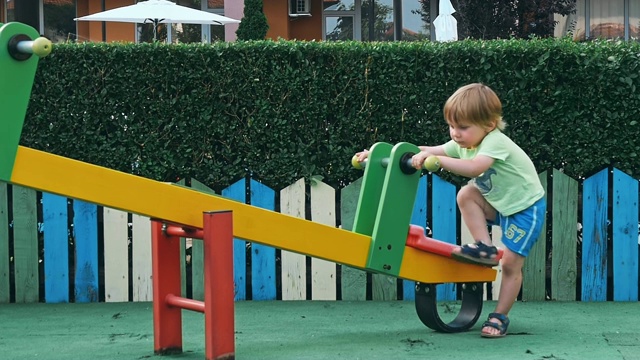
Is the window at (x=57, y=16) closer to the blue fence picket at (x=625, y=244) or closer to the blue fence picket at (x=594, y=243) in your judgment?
the blue fence picket at (x=594, y=243)

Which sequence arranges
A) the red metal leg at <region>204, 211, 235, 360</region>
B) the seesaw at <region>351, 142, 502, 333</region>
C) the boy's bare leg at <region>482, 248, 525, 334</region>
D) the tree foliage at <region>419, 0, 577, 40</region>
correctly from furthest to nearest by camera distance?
the tree foliage at <region>419, 0, 577, 40</region>, the boy's bare leg at <region>482, 248, 525, 334</region>, the seesaw at <region>351, 142, 502, 333</region>, the red metal leg at <region>204, 211, 235, 360</region>

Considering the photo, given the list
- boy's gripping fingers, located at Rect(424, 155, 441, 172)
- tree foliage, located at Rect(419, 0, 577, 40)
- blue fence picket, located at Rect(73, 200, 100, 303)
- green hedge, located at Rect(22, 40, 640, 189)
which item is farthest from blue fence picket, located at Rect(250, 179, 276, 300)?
tree foliage, located at Rect(419, 0, 577, 40)

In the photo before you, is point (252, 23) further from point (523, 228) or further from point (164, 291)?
point (164, 291)

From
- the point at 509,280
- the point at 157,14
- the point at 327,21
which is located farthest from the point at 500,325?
the point at 327,21

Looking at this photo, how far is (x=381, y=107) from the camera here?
6281 millimetres

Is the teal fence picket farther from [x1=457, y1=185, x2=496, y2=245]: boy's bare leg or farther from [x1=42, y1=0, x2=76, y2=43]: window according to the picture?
[x1=42, y1=0, x2=76, y2=43]: window

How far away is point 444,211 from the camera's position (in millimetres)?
6309

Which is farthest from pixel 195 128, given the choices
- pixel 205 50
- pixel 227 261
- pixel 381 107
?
pixel 227 261

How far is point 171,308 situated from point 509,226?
1764mm

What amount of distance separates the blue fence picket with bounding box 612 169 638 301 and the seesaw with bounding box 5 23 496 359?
144 centimetres

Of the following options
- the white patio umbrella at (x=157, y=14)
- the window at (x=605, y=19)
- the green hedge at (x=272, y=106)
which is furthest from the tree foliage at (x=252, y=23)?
the green hedge at (x=272, y=106)

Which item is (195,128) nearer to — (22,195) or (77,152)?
(77,152)

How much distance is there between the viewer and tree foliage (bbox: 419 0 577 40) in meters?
19.2

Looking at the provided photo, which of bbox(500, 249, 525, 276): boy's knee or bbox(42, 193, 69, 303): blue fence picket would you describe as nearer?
bbox(500, 249, 525, 276): boy's knee
